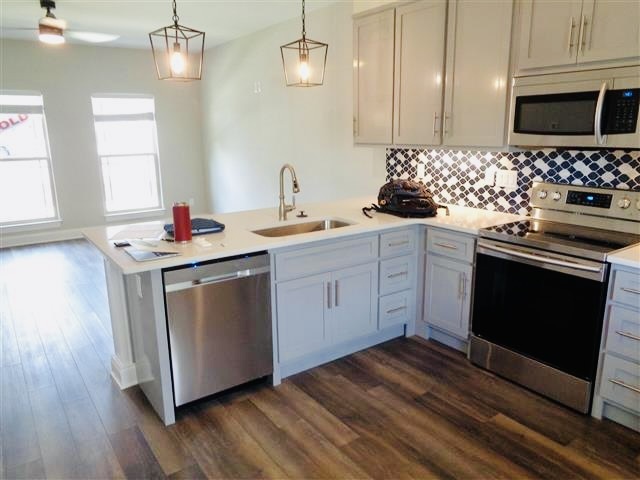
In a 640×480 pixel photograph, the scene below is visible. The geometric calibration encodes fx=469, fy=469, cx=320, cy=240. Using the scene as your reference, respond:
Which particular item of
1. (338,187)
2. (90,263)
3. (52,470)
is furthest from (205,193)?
(52,470)

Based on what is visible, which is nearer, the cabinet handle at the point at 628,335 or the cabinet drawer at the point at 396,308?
the cabinet handle at the point at 628,335

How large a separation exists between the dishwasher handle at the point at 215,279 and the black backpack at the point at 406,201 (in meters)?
1.05

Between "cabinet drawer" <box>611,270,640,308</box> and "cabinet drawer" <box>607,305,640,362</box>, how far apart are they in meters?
0.05

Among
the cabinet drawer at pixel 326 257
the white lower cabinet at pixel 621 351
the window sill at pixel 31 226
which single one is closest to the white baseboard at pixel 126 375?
the cabinet drawer at pixel 326 257

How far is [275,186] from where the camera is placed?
5652 mm

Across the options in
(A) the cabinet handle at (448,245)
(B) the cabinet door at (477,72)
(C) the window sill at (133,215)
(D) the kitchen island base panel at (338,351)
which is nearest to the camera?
(B) the cabinet door at (477,72)

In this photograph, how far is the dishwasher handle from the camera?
2.28m

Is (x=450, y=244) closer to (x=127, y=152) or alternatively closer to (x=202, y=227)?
(x=202, y=227)

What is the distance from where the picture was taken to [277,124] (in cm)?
540

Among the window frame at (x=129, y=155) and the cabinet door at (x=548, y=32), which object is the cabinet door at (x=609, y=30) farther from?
the window frame at (x=129, y=155)

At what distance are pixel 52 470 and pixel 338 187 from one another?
3.25m

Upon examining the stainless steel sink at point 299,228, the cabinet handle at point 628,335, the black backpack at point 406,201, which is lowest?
the cabinet handle at point 628,335

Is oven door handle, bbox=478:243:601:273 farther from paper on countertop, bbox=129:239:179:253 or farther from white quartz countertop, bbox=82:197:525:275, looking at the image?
paper on countertop, bbox=129:239:179:253

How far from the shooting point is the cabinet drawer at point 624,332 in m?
2.20
